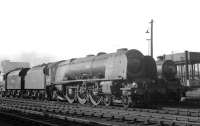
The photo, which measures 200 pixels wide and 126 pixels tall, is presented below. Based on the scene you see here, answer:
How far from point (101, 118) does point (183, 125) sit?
416 cm

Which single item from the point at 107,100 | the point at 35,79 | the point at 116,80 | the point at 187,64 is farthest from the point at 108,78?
the point at 35,79

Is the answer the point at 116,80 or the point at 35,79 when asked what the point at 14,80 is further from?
the point at 116,80

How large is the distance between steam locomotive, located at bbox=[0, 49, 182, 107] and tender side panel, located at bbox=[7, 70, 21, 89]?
28.3ft

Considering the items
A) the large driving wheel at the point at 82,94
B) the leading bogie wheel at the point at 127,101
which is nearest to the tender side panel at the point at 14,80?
the large driving wheel at the point at 82,94

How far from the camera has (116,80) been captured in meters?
19.1

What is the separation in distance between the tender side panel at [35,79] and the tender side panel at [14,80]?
206cm

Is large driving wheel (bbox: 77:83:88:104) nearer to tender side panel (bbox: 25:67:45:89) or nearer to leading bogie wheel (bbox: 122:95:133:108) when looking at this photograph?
leading bogie wheel (bbox: 122:95:133:108)

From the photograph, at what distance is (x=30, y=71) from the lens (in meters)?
32.2

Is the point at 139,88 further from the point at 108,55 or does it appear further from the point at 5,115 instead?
the point at 5,115

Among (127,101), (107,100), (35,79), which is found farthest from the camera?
(35,79)

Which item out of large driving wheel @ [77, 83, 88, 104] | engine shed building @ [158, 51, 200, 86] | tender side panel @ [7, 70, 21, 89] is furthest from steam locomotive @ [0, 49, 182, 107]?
tender side panel @ [7, 70, 21, 89]

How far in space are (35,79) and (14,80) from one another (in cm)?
652

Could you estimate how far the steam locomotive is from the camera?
18.4 metres

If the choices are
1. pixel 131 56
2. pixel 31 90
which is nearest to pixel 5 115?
pixel 131 56
